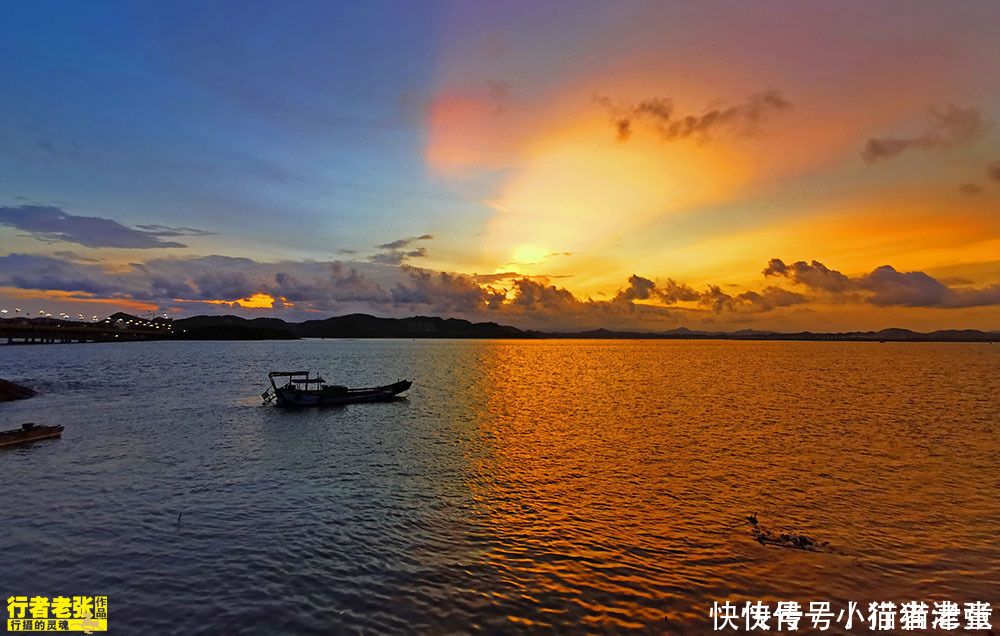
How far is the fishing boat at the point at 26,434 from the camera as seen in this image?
3625 cm

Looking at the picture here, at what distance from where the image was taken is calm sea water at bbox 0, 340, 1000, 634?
1594cm

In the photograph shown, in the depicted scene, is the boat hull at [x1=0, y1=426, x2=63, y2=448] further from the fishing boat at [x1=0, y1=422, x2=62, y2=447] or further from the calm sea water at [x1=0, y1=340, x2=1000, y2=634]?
the calm sea water at [x1=0, y1=340, x2=1000, y2=634]

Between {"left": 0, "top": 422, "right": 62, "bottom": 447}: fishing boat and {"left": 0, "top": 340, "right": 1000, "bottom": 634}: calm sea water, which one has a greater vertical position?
{"left": 0, "top": 422, "right": 62, "bottom": 447}: fishing boat

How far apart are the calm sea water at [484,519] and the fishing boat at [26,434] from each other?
3.77ft

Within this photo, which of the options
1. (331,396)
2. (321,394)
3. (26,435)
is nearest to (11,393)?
(26,435)

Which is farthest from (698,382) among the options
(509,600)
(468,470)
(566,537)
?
(509,600)

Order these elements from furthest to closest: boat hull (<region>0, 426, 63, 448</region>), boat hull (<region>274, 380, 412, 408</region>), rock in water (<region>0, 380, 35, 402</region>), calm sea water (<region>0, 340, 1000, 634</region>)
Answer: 1. rock in water (<region>0, 380, 35, 402</region>)
2. boat hull (<region>274, 380, 412, 408</region>)
3. boat hull (<region>0, 426, 63, 448</region>)
4. calm sea water (<region>0, 340, 1000, 634</region>)

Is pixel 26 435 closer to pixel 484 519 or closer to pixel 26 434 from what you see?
pixel 26 434

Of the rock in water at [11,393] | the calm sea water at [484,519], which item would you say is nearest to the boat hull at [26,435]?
the calm sea water at [484,519]

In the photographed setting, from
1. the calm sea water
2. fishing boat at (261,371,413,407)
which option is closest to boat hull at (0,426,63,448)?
the calm sea water

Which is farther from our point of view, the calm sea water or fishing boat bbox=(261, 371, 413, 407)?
fishing boat bbox=(261, 371, 413, 407)

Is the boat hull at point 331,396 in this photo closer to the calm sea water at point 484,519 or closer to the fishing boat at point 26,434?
the calm sea water at point 484,519

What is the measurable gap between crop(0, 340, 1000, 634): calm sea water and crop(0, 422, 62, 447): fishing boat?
45.2 inches

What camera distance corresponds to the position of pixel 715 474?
1254 inches
